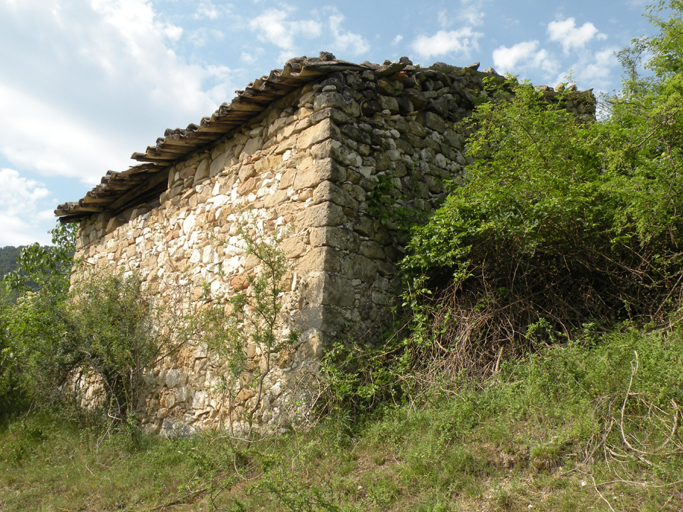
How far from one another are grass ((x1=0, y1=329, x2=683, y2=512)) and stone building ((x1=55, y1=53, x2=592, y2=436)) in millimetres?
686

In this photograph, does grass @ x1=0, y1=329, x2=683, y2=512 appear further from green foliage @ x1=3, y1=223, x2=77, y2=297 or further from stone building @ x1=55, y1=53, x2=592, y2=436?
green foliage @ x1=3, y1=223, x2=77, y2=297

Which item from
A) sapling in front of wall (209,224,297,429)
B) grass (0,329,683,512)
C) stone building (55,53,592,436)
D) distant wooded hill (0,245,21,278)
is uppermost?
distant wooded hill (0,245,21,278)

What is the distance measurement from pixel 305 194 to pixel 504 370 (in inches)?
88.7

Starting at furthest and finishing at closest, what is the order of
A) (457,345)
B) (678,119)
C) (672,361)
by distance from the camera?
1. (457,345)
2. (678,119)
3. (672,361)

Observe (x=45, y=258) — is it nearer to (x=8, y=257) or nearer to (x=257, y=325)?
(x=257, y=325)

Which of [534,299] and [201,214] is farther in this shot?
[201,214]

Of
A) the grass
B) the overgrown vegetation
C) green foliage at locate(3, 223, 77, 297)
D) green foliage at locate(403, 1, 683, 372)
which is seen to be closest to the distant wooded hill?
green foliage at locate(3, 223, 77, 297)

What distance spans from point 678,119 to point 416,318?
2.40 metres

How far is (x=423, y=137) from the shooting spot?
5434mm

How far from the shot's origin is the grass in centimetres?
249

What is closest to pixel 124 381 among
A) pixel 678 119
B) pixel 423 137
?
pixel 423 137

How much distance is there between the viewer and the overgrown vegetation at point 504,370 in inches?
105

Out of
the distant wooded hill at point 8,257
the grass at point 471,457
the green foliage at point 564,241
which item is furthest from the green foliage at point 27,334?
the distant wooded hill at point 8,257

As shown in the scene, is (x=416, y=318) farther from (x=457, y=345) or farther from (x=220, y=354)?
(x=220, y=354)
